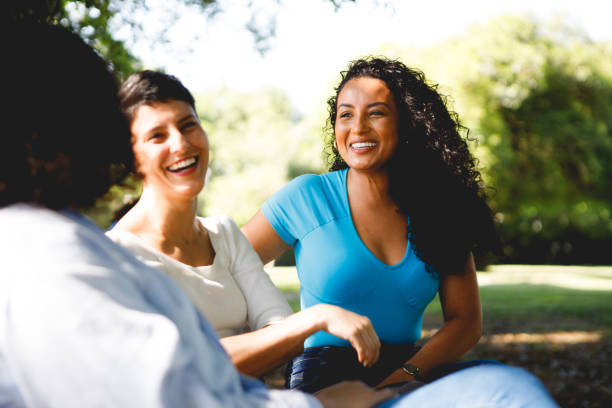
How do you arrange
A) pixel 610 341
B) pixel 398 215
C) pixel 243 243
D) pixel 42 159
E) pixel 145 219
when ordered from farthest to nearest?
pixel 610 341, pixel 398 215, pixel 243 243, pixel 145 219, pixel 42 159

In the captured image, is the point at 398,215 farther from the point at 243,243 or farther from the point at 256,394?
the point at 256,394

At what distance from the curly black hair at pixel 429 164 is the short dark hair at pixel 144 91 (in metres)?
1.17

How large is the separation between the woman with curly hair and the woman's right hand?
0.74 meters

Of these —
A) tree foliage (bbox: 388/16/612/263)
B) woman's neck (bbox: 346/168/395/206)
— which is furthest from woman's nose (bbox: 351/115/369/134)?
tree foliage (bbox: 388/16/612/263)

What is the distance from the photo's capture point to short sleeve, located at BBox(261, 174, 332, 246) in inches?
110

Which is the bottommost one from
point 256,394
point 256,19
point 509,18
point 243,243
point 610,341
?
point 610,341

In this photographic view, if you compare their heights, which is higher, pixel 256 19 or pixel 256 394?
pixel 256 19

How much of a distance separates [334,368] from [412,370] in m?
0.32

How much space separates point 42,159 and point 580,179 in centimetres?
2146

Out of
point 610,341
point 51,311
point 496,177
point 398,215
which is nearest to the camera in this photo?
point 51,311

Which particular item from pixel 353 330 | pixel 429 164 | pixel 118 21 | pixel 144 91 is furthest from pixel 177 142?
pixel 118 21

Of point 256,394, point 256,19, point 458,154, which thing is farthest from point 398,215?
point 256,19

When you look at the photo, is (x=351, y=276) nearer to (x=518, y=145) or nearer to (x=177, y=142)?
(x=177, y=142)

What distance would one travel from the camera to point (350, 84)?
2.99 metres
